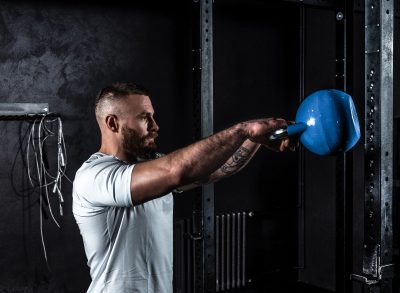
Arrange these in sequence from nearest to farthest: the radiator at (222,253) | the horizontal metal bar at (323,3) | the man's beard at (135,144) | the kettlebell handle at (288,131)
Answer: the kettlebell handle at (288,131), the man's beard at (135,144), the horizontal metal bar at (323,3), the radiator at (222,253)

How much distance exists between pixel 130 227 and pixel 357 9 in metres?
2.15

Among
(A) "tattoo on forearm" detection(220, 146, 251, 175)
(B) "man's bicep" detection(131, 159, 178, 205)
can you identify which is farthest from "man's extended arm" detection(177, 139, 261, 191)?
(B) "man's bicep" detection(131, 159, 178, 205)

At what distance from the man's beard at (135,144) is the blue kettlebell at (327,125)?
619 millimetres

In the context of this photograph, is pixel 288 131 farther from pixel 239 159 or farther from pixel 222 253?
pixel 222 253

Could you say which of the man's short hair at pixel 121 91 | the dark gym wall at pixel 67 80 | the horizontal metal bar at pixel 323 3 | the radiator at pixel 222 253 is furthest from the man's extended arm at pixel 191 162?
the radiator at pixel 222 253

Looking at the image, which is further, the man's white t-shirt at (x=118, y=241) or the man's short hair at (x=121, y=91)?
the man's short hair at (x=121, y=91)

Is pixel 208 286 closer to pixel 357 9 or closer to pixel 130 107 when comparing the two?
pixel 130 107

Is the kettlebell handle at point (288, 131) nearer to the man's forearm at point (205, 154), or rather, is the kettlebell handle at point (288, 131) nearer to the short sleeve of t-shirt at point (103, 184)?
the man's forearm at point (205, 154)

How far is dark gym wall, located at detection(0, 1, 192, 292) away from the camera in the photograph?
137 inches

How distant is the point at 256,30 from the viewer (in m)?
4.62

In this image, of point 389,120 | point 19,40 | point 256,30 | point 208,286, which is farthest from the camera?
point 256,30

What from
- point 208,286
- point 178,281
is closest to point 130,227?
point 208,286

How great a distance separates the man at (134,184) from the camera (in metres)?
1.65

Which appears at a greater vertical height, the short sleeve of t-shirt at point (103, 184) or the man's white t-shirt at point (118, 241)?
the short sleeve of t-shirt at point (103, 184)
